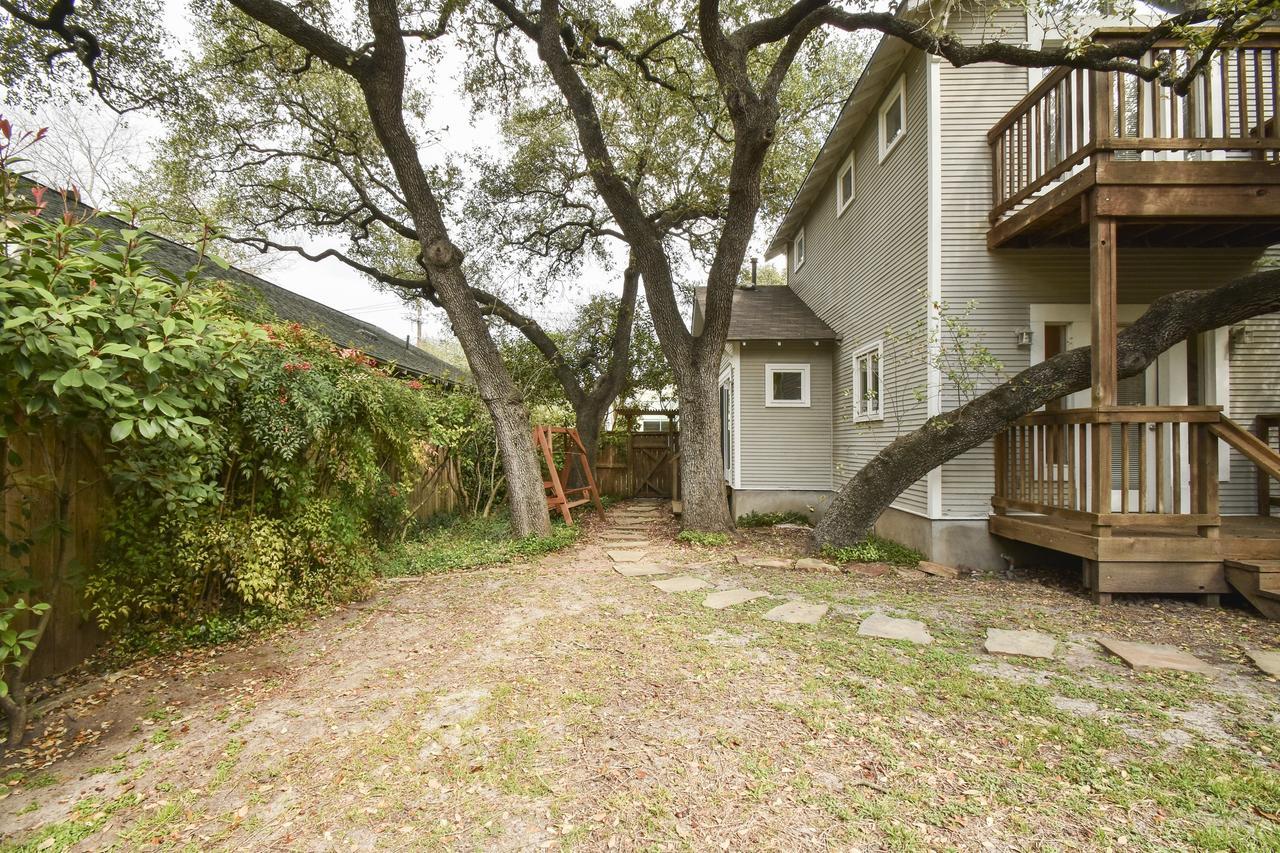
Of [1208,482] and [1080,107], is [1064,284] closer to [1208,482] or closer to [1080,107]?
[1080,107]

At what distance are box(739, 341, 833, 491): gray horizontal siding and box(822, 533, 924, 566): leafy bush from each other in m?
3.09

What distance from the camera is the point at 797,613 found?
4.56m

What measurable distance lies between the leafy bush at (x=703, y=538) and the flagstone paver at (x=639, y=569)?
3.93 feet

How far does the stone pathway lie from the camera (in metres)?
3.58

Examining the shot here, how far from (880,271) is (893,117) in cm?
213

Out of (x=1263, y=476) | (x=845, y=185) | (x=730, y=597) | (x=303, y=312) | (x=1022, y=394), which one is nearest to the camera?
(x=730, y=597)

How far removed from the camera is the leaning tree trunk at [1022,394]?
5023 millimetres

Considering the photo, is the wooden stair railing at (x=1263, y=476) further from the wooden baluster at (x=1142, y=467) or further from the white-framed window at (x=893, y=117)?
the white-framed window at (x=893, y=117)

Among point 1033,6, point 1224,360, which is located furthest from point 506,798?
point 1033,6

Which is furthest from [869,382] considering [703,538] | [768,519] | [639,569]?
[639,569]

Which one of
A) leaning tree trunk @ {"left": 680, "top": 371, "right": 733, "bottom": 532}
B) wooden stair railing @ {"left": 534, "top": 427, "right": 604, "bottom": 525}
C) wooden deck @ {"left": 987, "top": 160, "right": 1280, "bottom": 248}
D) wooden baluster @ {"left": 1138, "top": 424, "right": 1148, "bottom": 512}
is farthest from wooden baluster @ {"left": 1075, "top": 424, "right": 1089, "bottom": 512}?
wooden stair railing @ {"left": 534, "top": 427, "right": 604, "bottom": 525}

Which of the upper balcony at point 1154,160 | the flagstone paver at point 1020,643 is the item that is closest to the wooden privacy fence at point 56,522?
the flagstone paver at point 1020,643

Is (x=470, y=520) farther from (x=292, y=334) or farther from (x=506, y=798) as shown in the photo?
(x=506, y=798)

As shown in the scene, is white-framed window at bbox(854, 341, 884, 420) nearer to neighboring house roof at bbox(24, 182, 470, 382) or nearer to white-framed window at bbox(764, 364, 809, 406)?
white-framed window at bbox(764, 364, 809, 406)
